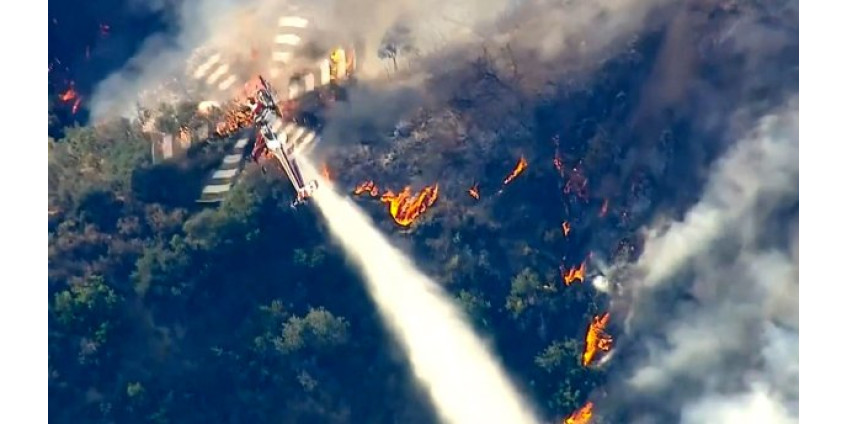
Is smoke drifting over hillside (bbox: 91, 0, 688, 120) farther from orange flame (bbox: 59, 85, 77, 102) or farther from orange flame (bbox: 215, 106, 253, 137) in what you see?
orange flame (bbox: 215, 106, 253, 137)

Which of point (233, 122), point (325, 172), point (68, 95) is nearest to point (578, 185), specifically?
point (325, 172)

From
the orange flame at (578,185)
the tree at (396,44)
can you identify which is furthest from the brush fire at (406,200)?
the orange flame at (578,185)

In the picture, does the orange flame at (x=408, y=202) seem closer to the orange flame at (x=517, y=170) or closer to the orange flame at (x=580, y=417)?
the orange flame at (x=517, y=170)

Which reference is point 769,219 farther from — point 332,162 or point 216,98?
point 216,98

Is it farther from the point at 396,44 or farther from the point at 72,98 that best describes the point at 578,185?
the point at 72,98

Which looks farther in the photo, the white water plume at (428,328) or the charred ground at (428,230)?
the white water plume at (428,328)
